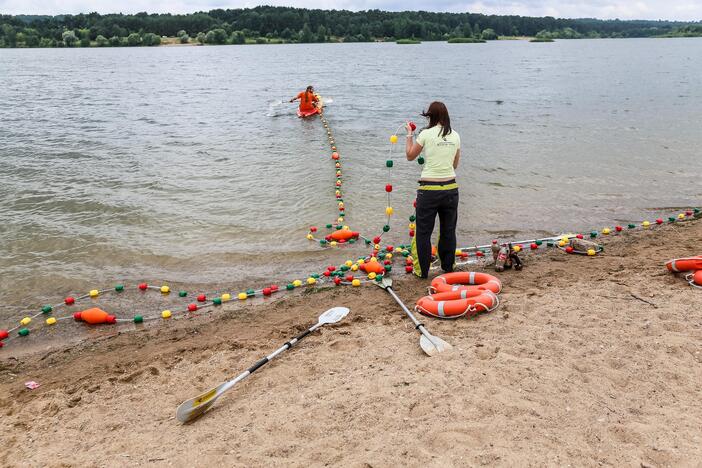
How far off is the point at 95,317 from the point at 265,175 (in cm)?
836

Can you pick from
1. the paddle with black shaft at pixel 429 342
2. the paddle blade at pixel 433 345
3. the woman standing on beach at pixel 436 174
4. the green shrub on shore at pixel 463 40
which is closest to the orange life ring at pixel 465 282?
the woman standing on beach at pixel 436 174

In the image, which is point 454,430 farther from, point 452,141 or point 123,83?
point 123,83

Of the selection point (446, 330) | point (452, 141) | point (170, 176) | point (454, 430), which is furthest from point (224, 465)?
point (170, 176)

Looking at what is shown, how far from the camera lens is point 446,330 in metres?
6.13

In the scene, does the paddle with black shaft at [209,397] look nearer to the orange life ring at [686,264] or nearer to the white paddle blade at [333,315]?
the white paddle blade at [333,315]

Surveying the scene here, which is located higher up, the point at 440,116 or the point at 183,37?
the point at 183,37

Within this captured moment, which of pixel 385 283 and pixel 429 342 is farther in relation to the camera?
pixel 385 283

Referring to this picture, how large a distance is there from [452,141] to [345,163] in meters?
9.45

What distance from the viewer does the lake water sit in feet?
32.6

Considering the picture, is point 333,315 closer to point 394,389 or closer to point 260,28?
point 394,389

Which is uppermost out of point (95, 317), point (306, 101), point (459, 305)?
point (306, 101)

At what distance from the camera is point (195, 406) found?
193 inches

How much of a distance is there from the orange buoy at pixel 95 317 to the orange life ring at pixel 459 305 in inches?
174

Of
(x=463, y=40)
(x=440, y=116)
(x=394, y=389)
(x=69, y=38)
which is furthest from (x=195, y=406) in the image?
(x=463, y=40)
